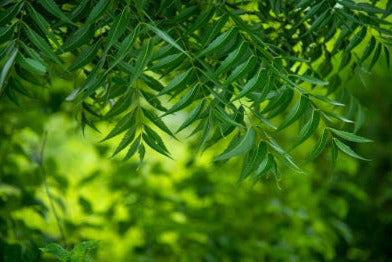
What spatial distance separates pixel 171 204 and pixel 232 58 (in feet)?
6.33

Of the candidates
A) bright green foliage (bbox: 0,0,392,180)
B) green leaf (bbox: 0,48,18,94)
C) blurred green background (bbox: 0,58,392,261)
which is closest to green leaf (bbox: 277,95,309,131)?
bright green foliage (bbox: 0,0,392,180)

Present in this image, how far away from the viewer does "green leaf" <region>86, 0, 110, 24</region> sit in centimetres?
113

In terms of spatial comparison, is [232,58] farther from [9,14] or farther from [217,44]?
[9,14]

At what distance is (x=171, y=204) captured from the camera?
3.05 metres

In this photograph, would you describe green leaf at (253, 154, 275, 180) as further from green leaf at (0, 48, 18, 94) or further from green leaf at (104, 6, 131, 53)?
green leaf at (0, 48, 18, 94)

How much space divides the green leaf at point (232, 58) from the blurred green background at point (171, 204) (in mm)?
1300

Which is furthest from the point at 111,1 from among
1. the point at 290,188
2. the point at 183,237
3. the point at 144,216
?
the point at 290,188

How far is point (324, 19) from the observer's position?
1.42 metres

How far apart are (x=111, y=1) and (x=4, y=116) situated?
1741 mm

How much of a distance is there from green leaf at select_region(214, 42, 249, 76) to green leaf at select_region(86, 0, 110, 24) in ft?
0.85

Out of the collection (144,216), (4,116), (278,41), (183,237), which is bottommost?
(183,237)

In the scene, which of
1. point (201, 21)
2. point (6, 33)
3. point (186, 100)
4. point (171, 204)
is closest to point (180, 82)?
point (186, 100)

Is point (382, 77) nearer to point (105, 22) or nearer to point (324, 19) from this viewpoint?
point (324, 19)

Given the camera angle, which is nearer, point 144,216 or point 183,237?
point 144,216
